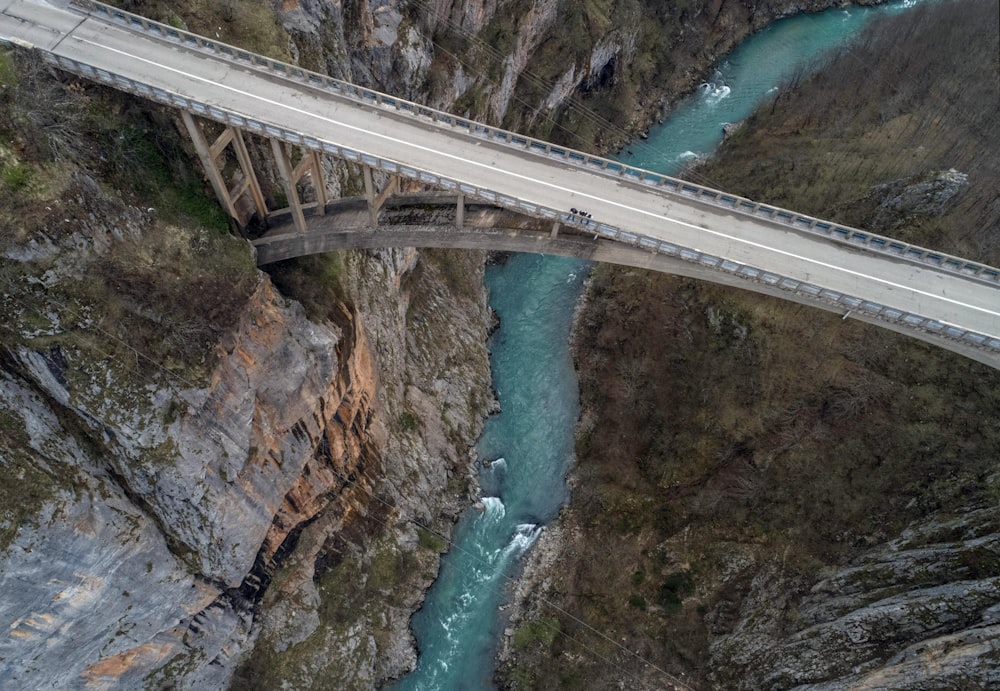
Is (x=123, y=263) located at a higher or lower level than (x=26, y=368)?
higher

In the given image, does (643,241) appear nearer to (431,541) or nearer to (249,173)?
(249,173)

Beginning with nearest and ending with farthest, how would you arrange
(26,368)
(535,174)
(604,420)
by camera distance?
(26,368)
(535,174)
(604,420)

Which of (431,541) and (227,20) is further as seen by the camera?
(431,541)

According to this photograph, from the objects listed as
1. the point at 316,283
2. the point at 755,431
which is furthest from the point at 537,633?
the point at 316,283

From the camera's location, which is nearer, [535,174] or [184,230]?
[184,230]

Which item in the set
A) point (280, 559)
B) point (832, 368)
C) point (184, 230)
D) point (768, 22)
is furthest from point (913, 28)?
point (280, 559)

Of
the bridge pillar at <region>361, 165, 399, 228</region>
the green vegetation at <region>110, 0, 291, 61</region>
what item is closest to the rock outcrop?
the bridge pillar at <region>361, 165, 399, 228</region>

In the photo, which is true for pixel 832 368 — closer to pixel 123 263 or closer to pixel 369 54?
pixel 369 54
